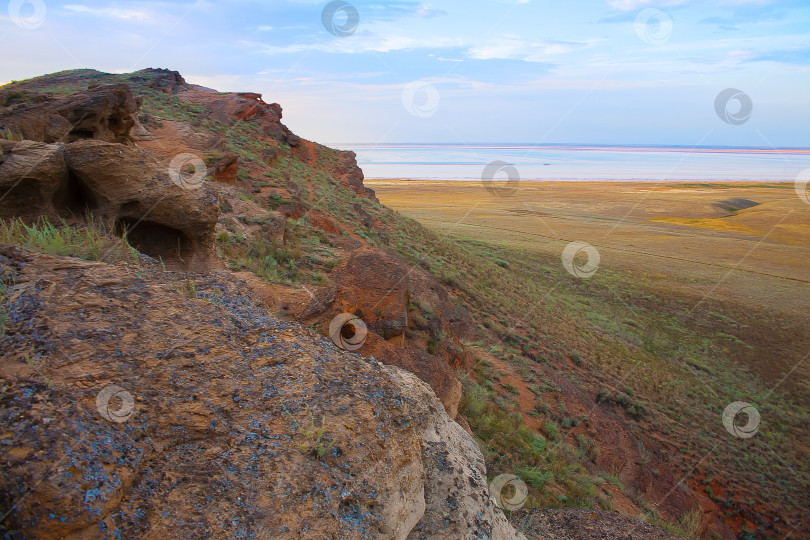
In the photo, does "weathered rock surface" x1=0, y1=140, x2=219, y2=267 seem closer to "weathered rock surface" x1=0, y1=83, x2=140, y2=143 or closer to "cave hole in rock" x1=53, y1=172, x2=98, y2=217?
"cave hole in rock" x1=53, y1=172, x2=98, y2=217

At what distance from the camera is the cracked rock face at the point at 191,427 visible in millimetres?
2596

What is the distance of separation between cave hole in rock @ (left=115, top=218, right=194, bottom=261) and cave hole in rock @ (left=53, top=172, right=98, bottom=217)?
514 mm

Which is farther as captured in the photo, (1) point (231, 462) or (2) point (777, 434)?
(2) point (777, 434)

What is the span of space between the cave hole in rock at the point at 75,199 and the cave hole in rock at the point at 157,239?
0.51m

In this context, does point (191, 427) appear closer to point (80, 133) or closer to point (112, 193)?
point (112, 193)

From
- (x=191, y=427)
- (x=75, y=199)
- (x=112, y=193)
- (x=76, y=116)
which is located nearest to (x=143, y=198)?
(x=112, y=193)

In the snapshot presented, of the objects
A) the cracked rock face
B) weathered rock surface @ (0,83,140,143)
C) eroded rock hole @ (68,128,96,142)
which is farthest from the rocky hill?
eroded rock hole @ (68,128,96,142)

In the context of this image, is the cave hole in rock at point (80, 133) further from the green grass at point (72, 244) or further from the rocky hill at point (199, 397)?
the green grass at point (72, 244)

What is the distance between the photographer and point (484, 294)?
21.9m

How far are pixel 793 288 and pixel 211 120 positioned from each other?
40.3 metres

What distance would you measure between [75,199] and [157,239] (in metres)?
1.22

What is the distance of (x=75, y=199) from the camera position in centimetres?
679

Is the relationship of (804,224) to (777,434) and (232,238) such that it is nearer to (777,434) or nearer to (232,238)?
(777,434)

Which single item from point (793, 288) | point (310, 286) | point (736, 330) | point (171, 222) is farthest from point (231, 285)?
point (793, 288)
